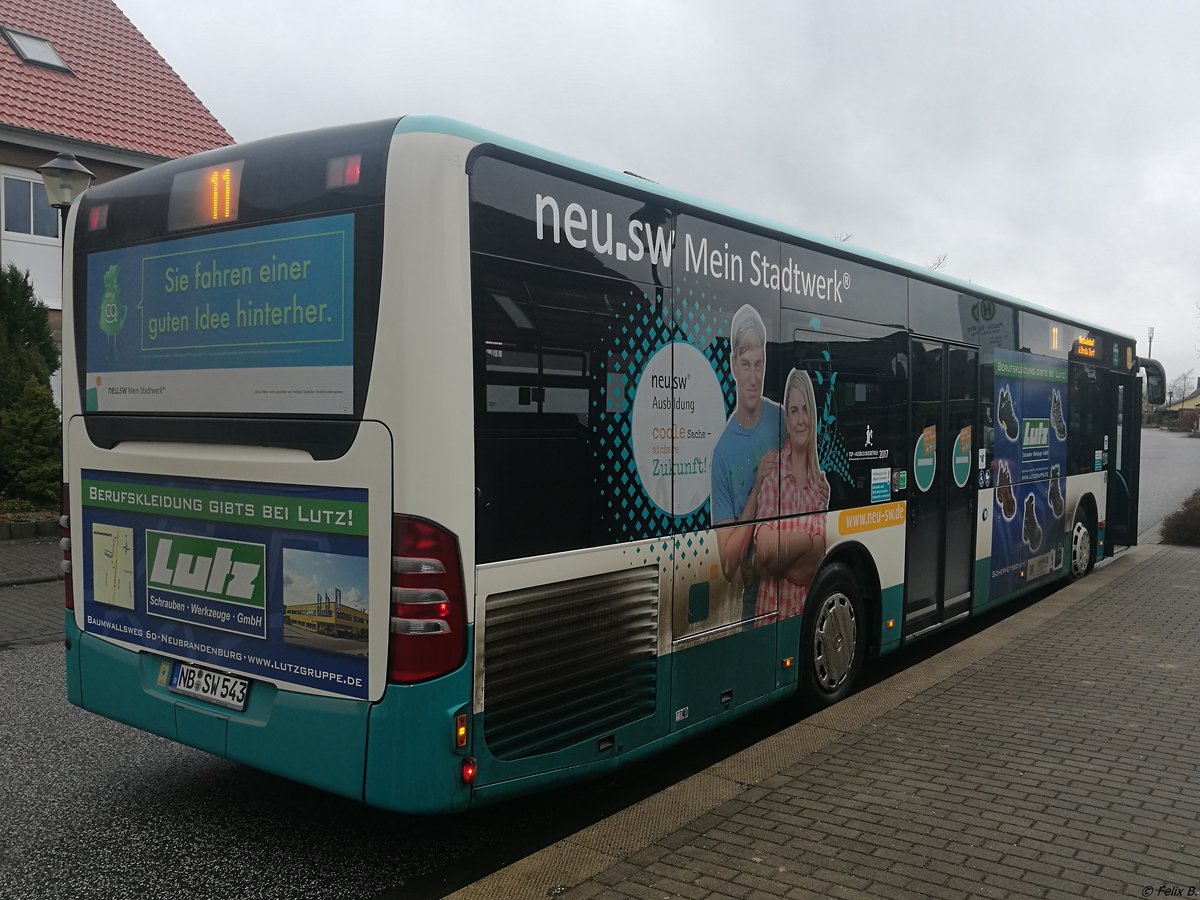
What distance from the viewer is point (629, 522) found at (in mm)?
4535

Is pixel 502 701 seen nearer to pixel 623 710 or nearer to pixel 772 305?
pixel 623 710

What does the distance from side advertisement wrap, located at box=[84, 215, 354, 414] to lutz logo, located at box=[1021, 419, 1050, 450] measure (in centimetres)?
713

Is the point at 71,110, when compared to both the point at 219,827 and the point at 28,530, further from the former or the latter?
the point at 219,827

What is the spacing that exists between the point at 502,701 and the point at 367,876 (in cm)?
96

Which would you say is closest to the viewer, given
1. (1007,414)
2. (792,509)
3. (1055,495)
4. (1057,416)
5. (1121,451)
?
(792,509)

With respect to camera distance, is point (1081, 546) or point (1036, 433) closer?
point (1036, 433)

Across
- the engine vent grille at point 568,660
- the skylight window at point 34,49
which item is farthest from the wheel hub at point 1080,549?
the skylight window at point 34,49

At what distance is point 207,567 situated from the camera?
14.2ft

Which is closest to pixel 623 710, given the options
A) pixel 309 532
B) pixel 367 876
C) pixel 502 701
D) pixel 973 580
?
pixel 502 701

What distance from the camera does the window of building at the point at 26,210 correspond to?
19.4 metres

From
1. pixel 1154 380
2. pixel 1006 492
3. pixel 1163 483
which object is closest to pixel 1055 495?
pixel 1006 492

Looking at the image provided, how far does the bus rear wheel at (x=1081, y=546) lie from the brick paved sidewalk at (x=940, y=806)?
13.7 ft

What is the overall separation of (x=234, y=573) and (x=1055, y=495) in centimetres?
839

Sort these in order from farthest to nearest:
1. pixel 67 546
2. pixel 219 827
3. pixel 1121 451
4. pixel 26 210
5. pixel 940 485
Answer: pixel 26 210 < pixel 1121 451 < pixel 940 485 < pixel 67 546 < pixel 219 827
